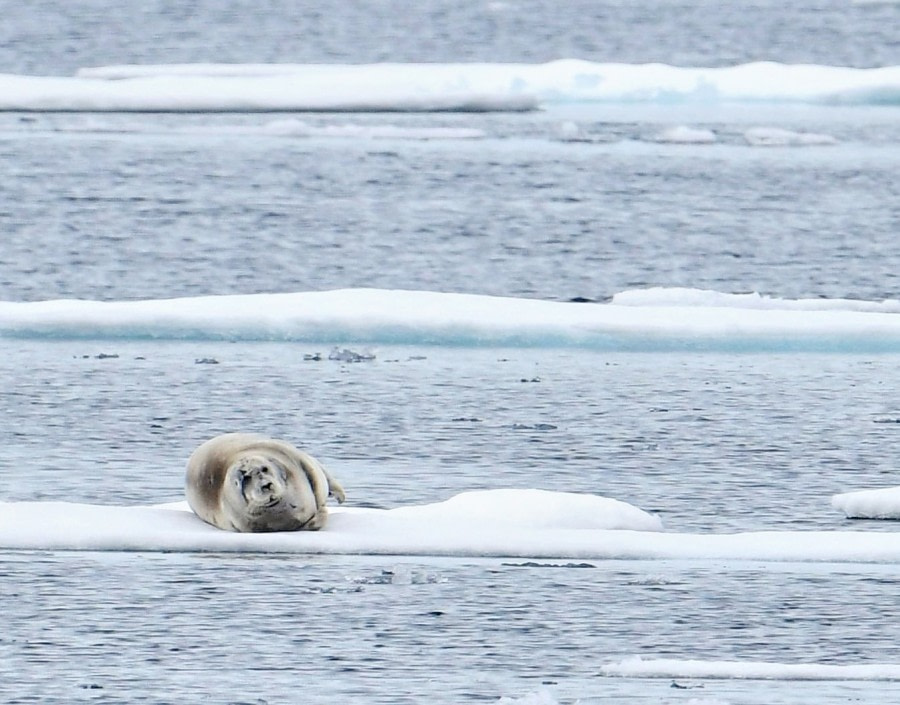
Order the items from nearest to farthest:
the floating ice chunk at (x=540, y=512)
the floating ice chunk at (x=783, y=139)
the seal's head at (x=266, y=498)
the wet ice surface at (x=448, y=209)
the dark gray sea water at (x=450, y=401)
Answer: the dark gray sea water at (x=450, y=401) < the seal's head at (x=266, y=498) < the floating ice chunk at (x=540, y=512) < the wet ice surface at (x=448, y=209) < the floating ice chunk at (x=783, y=139)

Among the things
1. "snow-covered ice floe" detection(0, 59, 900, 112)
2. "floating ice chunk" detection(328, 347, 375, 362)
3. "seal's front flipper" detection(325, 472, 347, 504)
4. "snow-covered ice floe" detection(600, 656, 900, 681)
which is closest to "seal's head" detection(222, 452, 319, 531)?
"seal's front flipper" detection(325, 472, 347, 504)

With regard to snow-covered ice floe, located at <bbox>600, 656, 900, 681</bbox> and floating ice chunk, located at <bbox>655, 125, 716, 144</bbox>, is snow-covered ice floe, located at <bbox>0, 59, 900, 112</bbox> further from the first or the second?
snow-covered ice floe, located at <bbox>600, 656, 900, 681</bbox>

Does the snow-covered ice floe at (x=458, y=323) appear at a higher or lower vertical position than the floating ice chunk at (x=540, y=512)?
higher

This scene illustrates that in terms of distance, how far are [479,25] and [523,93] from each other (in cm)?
1126

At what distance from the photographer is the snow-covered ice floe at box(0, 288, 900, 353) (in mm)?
10211

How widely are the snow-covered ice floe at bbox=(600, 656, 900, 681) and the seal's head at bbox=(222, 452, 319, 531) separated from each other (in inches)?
59.1

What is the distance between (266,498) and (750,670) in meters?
1.76

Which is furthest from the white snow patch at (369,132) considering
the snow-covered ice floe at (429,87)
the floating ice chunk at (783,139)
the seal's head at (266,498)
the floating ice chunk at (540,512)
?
the seal's head at (266,498)

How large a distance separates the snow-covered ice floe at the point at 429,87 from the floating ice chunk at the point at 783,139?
3.06 meters

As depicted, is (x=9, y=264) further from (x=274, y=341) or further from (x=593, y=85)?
(x=593, y=85)

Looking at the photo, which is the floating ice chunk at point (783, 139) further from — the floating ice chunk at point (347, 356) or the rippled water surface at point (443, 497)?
the floating ice chunk at point (347, 356)

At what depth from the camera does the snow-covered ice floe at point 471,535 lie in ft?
20.4

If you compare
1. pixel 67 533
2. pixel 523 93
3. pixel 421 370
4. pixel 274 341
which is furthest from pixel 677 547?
pixel 523 93

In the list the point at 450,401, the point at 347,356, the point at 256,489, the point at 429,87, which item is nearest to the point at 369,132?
the point at 429,87
